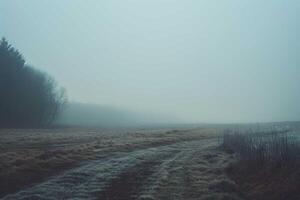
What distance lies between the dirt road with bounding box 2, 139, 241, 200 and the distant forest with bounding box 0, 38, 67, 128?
59031 millimetres

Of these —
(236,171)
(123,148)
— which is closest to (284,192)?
(236,171)

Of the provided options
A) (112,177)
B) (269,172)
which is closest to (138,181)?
(112,177)

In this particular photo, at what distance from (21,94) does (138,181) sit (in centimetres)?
7283

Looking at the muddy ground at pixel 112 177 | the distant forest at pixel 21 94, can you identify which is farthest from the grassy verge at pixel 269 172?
the distant forest at pixel 21 94

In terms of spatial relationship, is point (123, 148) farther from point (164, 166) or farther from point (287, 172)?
point (287, 172)

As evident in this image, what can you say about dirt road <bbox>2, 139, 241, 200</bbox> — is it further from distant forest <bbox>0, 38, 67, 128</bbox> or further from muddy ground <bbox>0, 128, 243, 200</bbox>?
distant forest <bbox>0, 38, 67, 128</bbox>

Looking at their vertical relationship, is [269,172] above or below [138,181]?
above

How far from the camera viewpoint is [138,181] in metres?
23.0

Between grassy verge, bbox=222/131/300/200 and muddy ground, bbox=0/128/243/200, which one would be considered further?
Result: muddy ground, bbox=0/128/243/200

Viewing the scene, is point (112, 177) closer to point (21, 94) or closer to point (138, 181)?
point (138, 181)

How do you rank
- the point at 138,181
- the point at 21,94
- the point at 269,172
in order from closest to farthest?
the point at 138,181 < the point at 269,172 < the point at 21,94

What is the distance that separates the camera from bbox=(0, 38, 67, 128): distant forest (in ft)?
288

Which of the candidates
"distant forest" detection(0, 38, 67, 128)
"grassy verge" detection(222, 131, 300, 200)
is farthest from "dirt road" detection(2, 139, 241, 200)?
"distant forest" detection(0, 38, 67, 128)

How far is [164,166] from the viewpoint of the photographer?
29.4 meters
